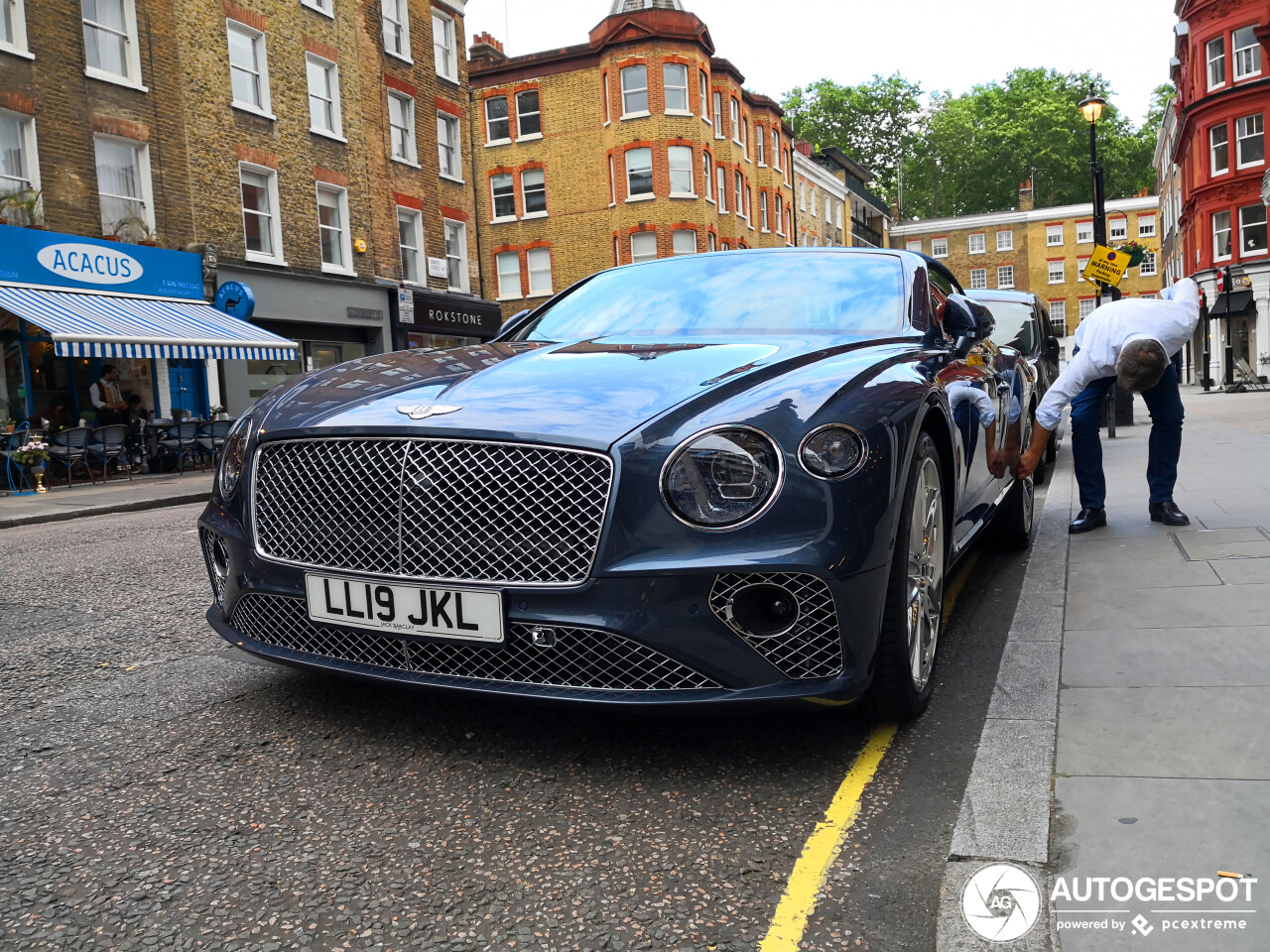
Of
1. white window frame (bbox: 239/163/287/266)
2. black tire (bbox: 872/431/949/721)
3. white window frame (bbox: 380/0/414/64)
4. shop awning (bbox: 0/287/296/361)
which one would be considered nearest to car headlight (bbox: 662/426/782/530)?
black tire (bbox: 872/431/949/721)

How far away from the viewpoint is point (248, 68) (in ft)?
70.7

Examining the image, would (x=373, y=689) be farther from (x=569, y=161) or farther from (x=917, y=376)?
(x=569, y=161)

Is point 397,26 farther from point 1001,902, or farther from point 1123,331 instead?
point 1001,902

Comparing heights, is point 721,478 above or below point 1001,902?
above

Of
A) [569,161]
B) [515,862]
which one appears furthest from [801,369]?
[569,161]

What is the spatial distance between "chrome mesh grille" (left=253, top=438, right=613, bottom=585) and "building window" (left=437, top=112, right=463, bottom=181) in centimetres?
2715

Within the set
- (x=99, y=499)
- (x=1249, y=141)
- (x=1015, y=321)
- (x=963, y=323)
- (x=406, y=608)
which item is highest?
(x=1249, y=141)

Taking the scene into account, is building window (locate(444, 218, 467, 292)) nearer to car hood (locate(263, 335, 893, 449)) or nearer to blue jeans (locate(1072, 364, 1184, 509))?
blue jeans (locate(1072, 364, 1184, 509))

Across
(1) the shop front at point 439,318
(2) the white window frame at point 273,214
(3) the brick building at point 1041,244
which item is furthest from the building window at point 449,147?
(3) the brick building at point 1041,244

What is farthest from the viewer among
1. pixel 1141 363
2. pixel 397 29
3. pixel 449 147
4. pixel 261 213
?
pixel 449 147

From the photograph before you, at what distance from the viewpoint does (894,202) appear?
8138 centimetres

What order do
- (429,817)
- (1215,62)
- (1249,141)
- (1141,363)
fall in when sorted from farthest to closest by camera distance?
(1215,62)
(1249,141)
(1141,363)
(429,817)

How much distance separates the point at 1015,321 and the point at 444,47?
78.9 feet

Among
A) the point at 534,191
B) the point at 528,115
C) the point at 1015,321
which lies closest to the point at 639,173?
the point at 534,191
